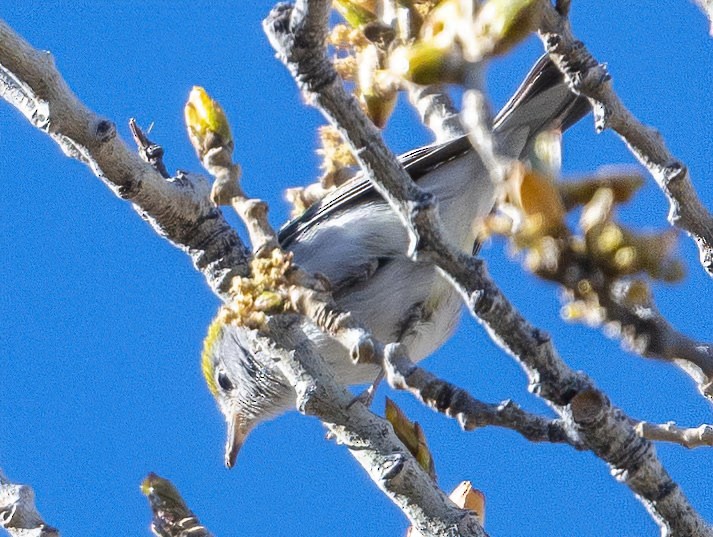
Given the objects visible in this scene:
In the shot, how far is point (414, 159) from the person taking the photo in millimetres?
5012

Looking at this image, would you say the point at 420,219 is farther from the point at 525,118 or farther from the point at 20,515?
the point at 525,118

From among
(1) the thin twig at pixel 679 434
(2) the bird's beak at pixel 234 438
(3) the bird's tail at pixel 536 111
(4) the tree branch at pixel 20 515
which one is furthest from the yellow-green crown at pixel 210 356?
(1) the thin twig at pixel 679 434

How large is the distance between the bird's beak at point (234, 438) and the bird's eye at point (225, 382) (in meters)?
0.16

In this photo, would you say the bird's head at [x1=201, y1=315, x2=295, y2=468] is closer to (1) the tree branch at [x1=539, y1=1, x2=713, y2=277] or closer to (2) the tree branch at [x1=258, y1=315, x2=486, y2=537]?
(2) the tree branch at [x1=258, y1=315, x2=486, y2=537]

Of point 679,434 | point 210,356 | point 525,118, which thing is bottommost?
point 679,434

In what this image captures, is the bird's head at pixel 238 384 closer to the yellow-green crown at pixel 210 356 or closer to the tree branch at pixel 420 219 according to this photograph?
the yellow-green crown at pixel 210 356

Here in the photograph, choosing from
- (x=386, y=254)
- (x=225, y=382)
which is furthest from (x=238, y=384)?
(x=386, y=254)

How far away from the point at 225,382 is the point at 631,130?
12.7 ft

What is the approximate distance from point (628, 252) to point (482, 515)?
1692mm

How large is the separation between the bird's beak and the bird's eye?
158 millimetres

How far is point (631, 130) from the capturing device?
2381 millimetres

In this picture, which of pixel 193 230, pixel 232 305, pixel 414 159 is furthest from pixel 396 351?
pixel 414 159

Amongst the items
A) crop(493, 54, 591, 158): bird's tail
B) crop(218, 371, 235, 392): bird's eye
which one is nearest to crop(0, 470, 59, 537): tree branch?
crop(493, 54, 591, 158): bird's tail

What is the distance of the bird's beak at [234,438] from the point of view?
19.6ft
